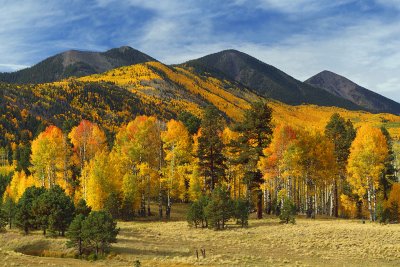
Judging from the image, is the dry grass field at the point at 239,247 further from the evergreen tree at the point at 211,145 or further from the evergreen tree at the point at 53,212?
the evergreen tree at the point at 211,145

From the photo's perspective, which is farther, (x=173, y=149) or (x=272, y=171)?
(x=173, y=149)

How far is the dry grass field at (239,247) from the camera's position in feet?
111

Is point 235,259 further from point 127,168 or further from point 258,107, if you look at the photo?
point 127,168

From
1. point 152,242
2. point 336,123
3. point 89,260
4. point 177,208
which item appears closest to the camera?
point 89,260

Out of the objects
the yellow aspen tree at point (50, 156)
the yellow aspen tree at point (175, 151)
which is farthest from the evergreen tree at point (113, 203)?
the yellow aspen tree at point (50, 156)

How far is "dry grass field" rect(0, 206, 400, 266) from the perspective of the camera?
33688 mm

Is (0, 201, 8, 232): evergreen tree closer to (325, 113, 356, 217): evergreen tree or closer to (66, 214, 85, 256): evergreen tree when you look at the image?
(66, 214, 85, 256): evergreen tree

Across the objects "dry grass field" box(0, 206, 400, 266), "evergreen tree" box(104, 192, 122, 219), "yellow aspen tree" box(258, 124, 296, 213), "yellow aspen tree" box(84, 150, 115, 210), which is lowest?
"dry grass field" box(0, 206, 400, 266)

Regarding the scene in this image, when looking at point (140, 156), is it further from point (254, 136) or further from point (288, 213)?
point (288, 213)

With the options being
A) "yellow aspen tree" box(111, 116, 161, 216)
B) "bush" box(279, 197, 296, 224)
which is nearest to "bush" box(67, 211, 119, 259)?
"yellow aspen tree" box(111, 116, 161, 216)

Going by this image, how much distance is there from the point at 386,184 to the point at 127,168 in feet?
133

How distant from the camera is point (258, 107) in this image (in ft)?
178

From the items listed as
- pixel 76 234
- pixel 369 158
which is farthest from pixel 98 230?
pixel 369 158

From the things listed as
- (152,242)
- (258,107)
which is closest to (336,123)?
(258,107)
